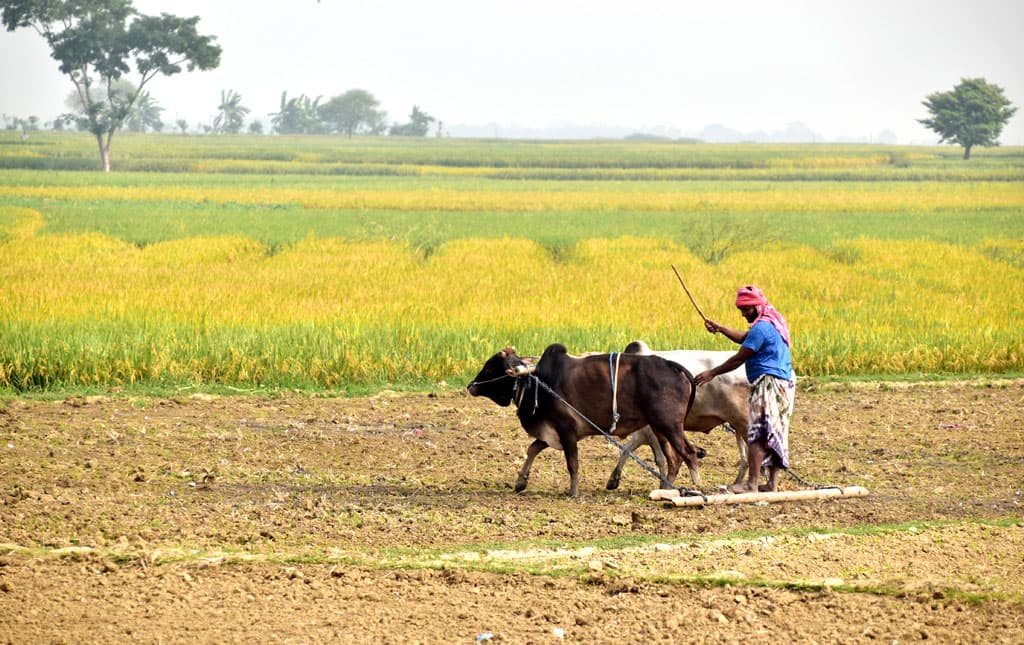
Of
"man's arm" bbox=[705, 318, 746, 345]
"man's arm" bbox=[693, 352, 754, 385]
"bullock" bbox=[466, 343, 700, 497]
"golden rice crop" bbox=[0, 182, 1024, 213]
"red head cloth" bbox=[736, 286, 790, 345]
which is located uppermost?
"red head cloth" bbox=[736, 286, 790, 345]

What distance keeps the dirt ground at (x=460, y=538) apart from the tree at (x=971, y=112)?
88.7 metres

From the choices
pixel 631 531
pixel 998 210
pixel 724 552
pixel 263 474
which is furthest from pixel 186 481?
pixel 998 210

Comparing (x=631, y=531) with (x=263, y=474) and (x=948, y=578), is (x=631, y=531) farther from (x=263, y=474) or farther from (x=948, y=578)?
(x=263, y=474)

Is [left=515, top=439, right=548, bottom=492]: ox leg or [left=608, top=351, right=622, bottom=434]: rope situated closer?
[left=608, top=351, right=622, bottom=434]: rope

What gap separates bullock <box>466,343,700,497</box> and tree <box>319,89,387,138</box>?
441 ft

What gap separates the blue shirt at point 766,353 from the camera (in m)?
8.57

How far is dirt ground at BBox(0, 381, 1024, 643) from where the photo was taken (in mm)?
6527

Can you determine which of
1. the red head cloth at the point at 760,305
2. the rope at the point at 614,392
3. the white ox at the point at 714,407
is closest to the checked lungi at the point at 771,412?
the red head cloth at the point at 760,305

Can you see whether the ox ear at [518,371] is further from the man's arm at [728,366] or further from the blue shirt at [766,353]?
the blue shirt at [766,353]

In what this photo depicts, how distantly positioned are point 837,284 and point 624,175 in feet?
172

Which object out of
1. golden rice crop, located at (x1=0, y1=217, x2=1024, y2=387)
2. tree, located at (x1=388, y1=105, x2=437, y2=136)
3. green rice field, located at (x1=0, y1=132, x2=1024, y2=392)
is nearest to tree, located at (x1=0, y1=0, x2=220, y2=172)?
green rice field, located at (x1=0, y1=132, x2=1024, y2=392)

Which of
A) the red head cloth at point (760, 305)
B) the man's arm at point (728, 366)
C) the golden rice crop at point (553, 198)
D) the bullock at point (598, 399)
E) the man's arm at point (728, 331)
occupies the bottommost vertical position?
the golden rice crop at point (553, 198)

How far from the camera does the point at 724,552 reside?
7691 mm

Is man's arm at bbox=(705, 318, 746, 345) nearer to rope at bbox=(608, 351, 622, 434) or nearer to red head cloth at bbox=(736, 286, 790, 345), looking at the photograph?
red head cloth at bbox=(736, 286, 790, 345)
